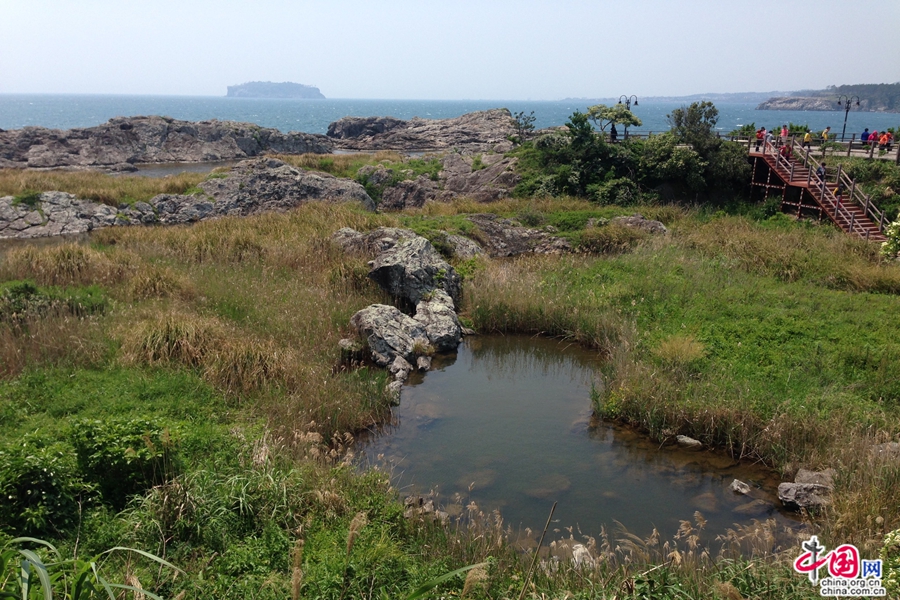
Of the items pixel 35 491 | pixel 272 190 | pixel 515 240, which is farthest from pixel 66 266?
pixel 272 190

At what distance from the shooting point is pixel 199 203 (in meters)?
29.0

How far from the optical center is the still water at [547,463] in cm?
870

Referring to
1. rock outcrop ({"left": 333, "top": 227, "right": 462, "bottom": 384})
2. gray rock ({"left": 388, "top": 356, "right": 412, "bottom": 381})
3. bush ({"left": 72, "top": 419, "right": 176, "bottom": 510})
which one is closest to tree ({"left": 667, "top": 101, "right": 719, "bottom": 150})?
rock outcrop ({"left": 333, "top": 227, "right": 462, "bottom": 384})

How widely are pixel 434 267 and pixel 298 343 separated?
5.42 metres

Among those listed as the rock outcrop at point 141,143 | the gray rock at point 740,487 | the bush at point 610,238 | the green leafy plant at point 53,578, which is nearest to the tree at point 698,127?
the bush at point 610,238

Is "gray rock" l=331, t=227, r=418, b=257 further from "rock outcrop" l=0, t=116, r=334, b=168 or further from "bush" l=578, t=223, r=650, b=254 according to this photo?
"rock outcrop" l=0, t=116, r=334, b=168

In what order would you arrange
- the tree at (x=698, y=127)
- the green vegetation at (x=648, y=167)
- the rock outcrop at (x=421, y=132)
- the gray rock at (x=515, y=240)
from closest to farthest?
the gray rock at (x=515, y=240) < the green vegetation at (x=648, y=167) < the tree at (x=698, y=127) < the rock outcrop at (x=421, y=132)

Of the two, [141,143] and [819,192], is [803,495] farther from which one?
[141,143]

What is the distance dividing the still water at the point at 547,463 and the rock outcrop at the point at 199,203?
17.0m

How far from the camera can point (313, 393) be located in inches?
412

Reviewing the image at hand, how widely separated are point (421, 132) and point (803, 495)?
67587 millimetres

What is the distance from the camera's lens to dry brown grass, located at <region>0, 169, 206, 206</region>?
29734 millimetres

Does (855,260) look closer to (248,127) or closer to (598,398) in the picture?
(598,398)

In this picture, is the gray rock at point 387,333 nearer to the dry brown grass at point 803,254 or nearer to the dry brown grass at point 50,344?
the dry brown grass at point 50,344
